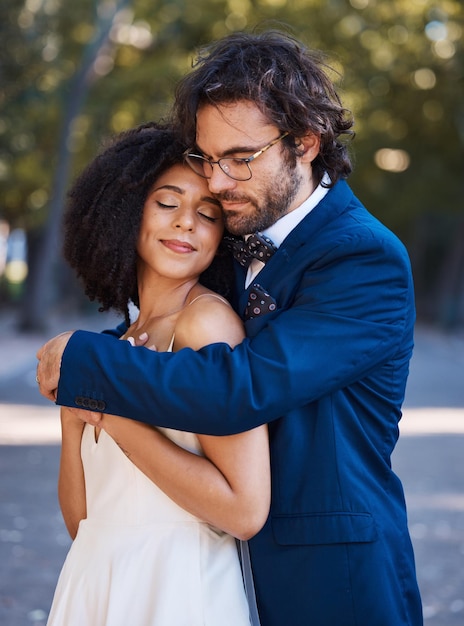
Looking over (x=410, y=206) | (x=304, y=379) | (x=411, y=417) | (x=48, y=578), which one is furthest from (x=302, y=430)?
(x=410, y=206)

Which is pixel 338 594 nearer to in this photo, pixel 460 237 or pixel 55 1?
pixel 55 1

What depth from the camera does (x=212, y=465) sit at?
2645mm

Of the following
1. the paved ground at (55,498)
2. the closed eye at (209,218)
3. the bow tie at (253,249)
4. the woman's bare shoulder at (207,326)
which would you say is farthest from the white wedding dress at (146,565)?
the paved ground at (55,498)

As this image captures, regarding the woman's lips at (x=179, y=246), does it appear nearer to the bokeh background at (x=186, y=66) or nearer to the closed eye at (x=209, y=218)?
the closed eye at (x=209, y=218)

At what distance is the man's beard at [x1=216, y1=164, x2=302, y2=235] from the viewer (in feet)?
9.46

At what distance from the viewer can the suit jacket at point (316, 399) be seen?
2.50 metres

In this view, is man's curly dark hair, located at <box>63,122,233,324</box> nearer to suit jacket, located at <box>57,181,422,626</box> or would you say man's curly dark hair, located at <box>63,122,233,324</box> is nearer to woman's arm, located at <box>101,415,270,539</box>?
suit jacket, located at <box>57,181,422,626</box>

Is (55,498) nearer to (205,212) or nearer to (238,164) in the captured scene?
(205,212)

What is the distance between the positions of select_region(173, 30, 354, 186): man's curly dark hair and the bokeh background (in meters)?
17.9

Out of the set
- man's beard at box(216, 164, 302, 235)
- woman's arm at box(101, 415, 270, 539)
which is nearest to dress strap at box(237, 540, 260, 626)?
woman's arm at box(101, 415, 270, 539)

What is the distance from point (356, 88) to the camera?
99.7 feet

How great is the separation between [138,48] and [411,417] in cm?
2000

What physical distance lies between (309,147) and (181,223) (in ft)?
1.42

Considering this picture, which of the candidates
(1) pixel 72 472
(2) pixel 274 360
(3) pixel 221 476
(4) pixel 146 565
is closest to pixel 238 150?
(2) pixel 274 360
